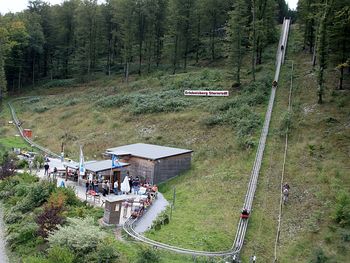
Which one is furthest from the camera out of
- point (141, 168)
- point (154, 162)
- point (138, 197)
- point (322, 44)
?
point (322, 44)

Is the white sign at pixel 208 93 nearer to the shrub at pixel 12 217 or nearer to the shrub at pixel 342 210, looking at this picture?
the shrub at pixel 342 210

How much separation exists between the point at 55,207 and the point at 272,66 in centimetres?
4498

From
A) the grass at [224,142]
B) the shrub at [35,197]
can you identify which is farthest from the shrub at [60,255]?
the shrub at [35,197]

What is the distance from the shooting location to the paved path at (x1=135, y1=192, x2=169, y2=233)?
24.8 meters

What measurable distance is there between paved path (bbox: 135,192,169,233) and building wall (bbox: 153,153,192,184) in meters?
3.53

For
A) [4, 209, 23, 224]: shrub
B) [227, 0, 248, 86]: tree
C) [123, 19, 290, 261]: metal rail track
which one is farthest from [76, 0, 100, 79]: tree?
[4, 209, 23, 224]: shrub

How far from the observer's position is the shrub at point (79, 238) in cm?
2075

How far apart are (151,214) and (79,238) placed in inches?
283

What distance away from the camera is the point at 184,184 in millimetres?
34531

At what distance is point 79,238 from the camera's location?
20.9 m

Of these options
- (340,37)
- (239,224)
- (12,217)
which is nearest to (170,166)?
(239,224)

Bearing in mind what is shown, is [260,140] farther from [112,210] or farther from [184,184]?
[112,210]

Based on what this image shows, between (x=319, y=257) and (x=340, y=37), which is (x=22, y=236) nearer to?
(x=319, y=257)

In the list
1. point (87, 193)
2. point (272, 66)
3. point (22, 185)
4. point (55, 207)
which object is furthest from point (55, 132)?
point (272, 66)
